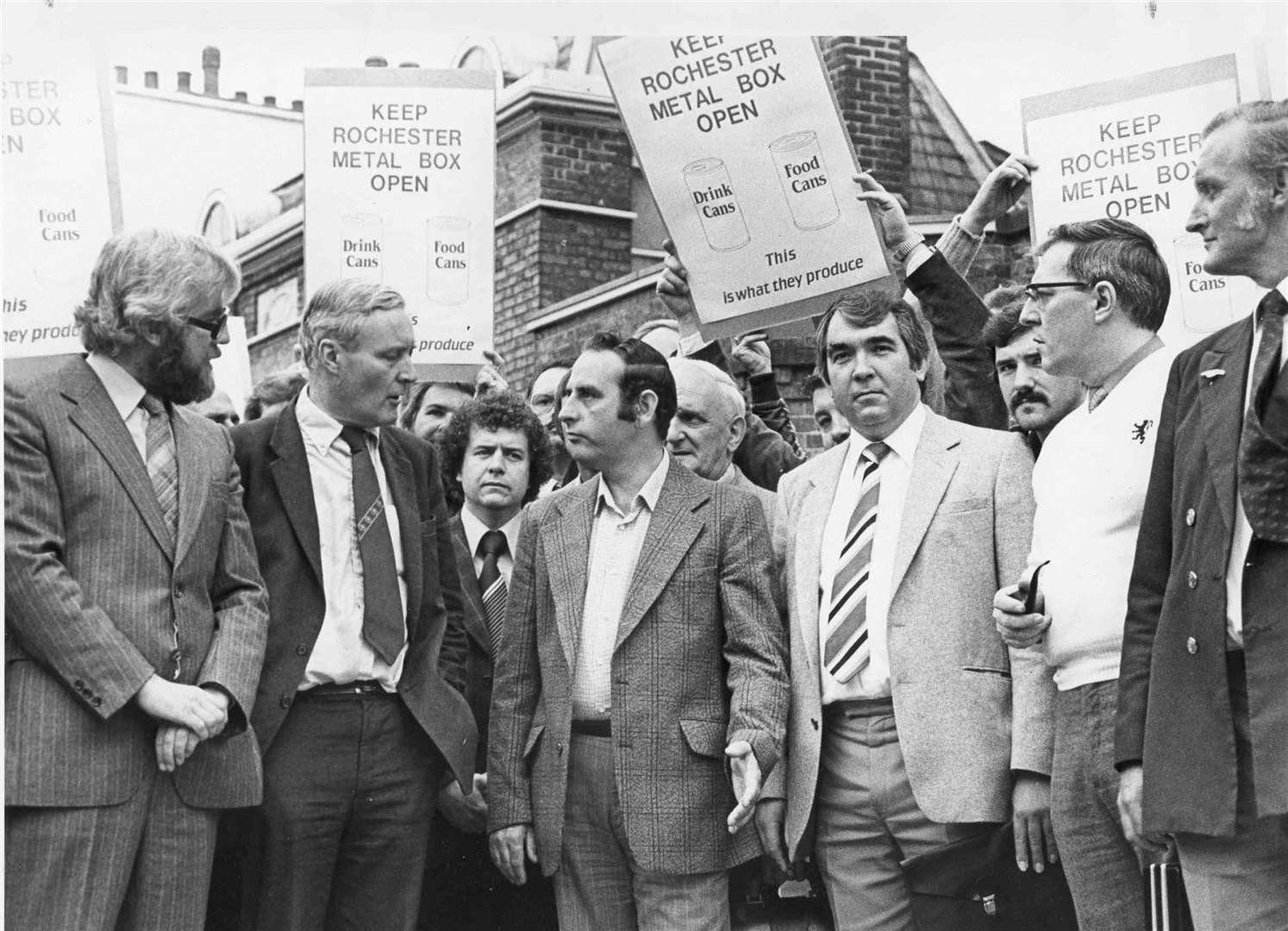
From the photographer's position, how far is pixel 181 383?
13.3ft

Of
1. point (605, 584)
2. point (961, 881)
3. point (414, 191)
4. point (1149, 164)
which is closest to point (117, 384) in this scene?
point (605, 584)

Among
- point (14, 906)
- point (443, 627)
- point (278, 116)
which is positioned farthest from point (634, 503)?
point (278, 116)

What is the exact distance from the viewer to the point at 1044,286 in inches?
166

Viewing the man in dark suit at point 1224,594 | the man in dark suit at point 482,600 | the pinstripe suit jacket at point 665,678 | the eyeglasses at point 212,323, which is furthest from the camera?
the man in dark suit at point 482,600

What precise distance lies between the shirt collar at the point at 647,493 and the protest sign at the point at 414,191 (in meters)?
1.55

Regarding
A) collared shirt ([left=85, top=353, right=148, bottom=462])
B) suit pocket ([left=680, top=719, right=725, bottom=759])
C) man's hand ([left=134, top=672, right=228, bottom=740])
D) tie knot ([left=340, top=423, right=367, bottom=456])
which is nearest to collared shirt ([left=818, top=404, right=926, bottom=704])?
suit pocket ([left=680, top=719, right=725, bottom=759])

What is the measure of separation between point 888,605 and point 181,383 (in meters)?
1.86

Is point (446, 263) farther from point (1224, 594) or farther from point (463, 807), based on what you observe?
point (1224, 594)

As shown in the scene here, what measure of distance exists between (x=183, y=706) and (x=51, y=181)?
2.41m

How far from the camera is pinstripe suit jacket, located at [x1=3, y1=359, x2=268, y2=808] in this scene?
3.66m

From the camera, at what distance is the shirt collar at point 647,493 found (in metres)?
4.62

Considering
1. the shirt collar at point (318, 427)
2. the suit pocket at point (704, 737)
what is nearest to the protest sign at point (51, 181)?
the shirt collar at point (318, 427)

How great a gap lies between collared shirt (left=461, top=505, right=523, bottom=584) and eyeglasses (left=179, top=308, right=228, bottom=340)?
1.50 m

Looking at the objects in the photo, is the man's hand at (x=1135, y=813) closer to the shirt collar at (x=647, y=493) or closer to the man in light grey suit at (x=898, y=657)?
the man in light grey suit at (x=898, y=657)
